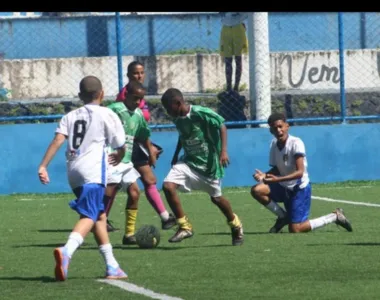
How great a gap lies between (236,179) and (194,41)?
4.39 meters

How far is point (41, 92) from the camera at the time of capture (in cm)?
1675

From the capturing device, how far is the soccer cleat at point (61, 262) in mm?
6164

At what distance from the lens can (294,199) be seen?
9.86 m

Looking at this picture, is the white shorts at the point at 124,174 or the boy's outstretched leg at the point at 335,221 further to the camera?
the boy's outstretched leg at the point at 335,221

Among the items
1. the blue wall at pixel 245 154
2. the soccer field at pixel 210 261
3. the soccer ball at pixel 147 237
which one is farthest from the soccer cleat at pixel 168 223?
the blue wall at pixel 245 154

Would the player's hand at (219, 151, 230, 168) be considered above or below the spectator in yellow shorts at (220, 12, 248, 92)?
below

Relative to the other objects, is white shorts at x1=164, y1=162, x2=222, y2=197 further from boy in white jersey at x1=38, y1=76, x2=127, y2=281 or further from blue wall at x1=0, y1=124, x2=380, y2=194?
blue wall at x1=0, y1=124, x2=380, y2=194

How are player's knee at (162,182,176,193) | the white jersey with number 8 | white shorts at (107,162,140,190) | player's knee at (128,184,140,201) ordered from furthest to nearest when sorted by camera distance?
player's knee at (128,184,140,201) → player's knee at (162,182,176,193) → white shorts at (107,162,140,190) → the white jersey with number 8

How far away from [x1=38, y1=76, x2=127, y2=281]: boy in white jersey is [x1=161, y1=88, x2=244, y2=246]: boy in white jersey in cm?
198

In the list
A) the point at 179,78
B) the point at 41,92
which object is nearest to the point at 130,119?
the point at 41,92

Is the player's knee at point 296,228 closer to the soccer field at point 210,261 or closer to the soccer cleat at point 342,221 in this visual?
the soccer field at point 210,261

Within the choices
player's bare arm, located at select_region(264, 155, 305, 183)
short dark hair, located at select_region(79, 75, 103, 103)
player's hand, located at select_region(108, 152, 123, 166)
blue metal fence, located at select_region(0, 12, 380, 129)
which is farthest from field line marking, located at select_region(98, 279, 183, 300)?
blue metal fence, located at select_region(0, 12, 380, 129)

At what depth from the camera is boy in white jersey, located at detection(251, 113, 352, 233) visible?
380 inches

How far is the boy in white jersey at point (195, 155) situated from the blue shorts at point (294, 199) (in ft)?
3.76
